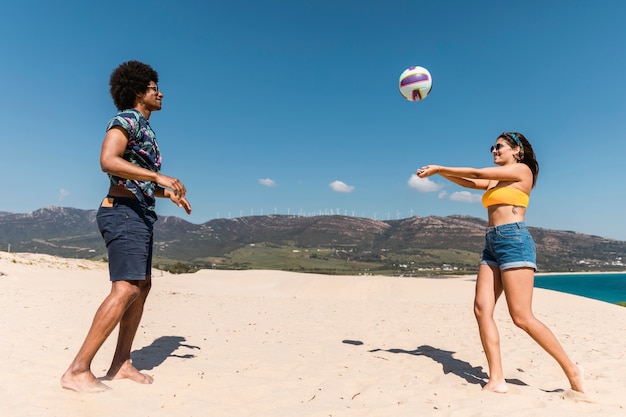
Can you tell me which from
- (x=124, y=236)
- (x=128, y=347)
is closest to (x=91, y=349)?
(x=128, y=347)

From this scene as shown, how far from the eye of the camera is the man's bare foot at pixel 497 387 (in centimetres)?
389

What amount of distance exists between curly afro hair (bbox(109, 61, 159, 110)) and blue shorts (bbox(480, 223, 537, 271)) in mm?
4232

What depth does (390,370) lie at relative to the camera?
489cm

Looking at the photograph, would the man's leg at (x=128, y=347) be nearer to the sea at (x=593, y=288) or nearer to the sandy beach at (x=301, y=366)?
the sandy beach at (x=301, y=366)

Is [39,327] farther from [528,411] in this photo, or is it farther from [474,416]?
[528,411]

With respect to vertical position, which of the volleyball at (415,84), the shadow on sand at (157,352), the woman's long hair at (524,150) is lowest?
the shadow on sand at (157,352)

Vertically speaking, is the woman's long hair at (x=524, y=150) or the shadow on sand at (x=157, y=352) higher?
the woman's long hair at (x=524, y=150)

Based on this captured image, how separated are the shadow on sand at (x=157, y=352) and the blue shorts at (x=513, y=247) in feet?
14.1

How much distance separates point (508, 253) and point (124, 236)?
12.9 ft

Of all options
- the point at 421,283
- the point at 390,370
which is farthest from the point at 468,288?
the point at 390,370

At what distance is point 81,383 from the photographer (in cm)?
339

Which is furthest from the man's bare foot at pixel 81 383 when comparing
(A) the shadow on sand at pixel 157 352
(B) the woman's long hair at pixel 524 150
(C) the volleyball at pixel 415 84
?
(C) the volleyball at pixel 415 84

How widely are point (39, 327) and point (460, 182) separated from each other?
24.2 feet

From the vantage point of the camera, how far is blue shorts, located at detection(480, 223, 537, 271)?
393 centimetres
